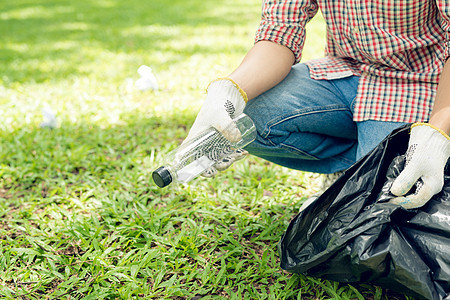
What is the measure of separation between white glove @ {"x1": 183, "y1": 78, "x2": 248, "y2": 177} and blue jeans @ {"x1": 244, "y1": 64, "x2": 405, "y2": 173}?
17cm

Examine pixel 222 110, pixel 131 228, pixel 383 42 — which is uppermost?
pixel 383 42

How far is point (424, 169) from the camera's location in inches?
47.7

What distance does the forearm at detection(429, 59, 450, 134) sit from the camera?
1.26 m

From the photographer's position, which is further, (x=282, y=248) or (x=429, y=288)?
(x=282, y=248)

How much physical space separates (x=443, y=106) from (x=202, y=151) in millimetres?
785

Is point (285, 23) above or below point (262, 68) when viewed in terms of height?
above

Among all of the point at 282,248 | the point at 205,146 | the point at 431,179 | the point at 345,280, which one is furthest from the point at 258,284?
the point at 431,179

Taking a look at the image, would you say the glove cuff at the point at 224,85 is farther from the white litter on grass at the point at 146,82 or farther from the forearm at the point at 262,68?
the white litter on grass at the point at 146,82

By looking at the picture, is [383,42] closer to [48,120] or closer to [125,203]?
[125,203]

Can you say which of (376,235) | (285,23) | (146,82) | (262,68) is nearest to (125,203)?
(262,68)

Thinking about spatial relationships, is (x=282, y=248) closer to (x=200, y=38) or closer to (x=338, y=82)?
(x=338, y=82)

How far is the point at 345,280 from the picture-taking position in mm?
1305

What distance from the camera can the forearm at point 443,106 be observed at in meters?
1.26

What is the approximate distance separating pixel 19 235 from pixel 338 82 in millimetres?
1413
